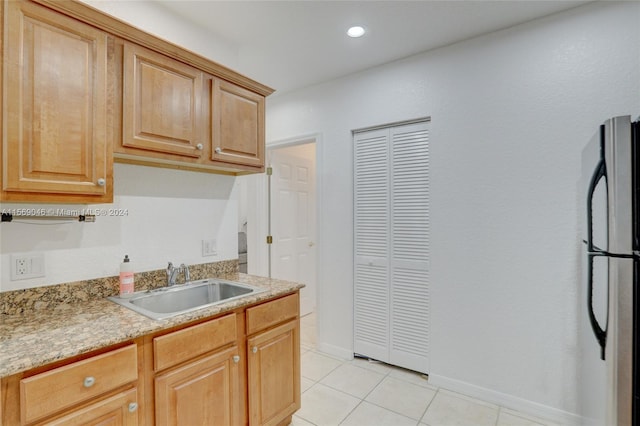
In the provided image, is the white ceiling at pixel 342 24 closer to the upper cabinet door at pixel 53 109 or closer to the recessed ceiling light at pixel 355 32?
the recessed ceiling light at pixel 355 32

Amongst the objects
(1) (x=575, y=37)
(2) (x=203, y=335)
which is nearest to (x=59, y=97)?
(2) (x=203, y=335)

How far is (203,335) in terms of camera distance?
1456 millimetres

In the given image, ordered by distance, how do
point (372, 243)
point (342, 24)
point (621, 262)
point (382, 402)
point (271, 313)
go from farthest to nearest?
point (372, 243)
point (382, 402)
point (342, 24)
point (271, 313)
point (621, 262)

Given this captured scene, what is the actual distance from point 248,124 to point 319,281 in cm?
163

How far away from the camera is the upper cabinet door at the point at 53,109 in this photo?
1208 mm

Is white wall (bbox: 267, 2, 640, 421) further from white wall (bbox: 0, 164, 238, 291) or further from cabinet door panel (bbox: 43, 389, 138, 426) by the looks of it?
cabinet door panel (bbox: 43, 389, 138, 426)

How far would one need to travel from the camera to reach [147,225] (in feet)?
6.19

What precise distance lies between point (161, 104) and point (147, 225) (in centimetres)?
71

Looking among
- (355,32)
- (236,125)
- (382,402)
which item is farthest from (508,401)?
(355,32)

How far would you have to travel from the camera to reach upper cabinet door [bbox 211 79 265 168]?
6.19ft

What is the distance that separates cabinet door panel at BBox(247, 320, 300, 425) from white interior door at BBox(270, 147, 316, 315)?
5.84 ft

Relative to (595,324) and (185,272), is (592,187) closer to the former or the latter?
(595,324)

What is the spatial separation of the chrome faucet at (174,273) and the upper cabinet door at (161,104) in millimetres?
683

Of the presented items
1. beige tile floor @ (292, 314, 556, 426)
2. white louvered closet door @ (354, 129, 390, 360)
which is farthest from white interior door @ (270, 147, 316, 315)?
beige tile floor @ (292, 314, 556, 426)
